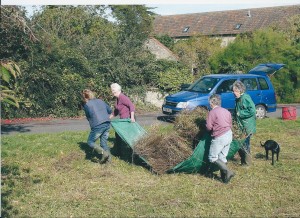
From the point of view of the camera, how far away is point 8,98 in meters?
3.42

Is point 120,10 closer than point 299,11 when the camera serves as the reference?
Yes

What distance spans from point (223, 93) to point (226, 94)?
11 centimetres

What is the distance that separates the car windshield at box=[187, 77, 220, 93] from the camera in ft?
48.5

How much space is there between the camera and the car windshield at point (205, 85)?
1477cm

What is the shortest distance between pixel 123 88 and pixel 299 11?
26.8 metres

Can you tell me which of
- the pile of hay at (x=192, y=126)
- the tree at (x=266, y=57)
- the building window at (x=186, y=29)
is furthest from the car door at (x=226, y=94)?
the building window at (x=186, y=29)

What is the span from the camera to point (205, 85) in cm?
1509

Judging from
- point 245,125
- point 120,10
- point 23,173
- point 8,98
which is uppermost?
point 120,10

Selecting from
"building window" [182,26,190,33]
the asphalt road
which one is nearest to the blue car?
the asphalt road

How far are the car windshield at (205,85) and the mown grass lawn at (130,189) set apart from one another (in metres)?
5.60

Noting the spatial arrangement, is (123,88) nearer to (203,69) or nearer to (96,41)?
(96,41)

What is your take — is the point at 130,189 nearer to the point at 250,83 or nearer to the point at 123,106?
the point at 123,106

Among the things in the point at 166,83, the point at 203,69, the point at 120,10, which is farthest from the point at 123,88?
the point at 120,10

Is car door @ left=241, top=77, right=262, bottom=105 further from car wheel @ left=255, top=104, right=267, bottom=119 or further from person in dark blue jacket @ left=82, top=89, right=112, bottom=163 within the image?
person in dark blue jacket @ left=82, top=89, right=112, bottom=163
